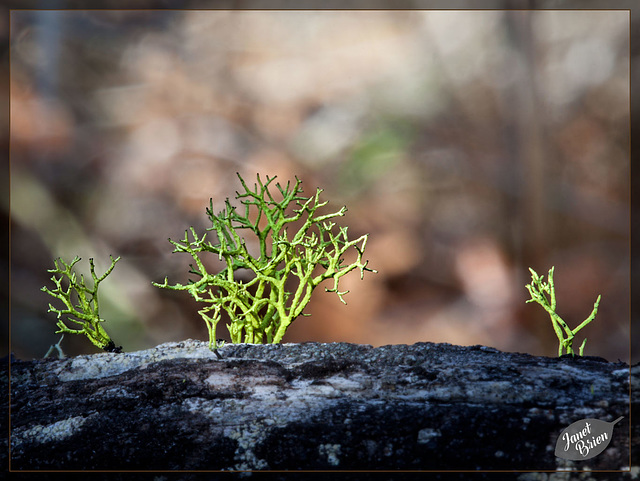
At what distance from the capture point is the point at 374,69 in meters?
1.05

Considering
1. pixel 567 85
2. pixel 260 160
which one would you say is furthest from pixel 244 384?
pixel 567 85

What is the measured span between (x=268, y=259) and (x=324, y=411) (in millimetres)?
498

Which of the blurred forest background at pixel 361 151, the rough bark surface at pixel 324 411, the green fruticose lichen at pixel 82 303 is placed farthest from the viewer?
the green fruticose lichen at pixel 82 303

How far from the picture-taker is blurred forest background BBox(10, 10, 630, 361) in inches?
39.7

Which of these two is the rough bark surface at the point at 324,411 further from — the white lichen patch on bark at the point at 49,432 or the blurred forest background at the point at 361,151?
the blurred forest background at the point at 361,151

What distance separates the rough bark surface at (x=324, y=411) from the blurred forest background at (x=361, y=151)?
20cm

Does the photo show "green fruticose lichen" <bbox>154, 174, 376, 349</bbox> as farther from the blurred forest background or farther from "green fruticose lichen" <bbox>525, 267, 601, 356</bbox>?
"green fruticose lichen" <bbox>525, 267, 601, 356</bbox>

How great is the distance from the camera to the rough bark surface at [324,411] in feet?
2.43

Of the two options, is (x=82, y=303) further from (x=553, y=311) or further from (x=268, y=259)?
(x=553, y=311)

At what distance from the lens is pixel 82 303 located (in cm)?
119

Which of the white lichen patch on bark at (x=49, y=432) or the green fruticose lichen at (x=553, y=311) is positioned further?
the green fruticose lichen at (x=553, y=311)

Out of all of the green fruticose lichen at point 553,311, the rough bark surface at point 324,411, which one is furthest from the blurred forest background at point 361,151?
the rough bark surface at point 324,411

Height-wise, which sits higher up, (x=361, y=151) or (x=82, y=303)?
(x=361, y=151)

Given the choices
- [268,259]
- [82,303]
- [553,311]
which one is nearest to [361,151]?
[268,259]
